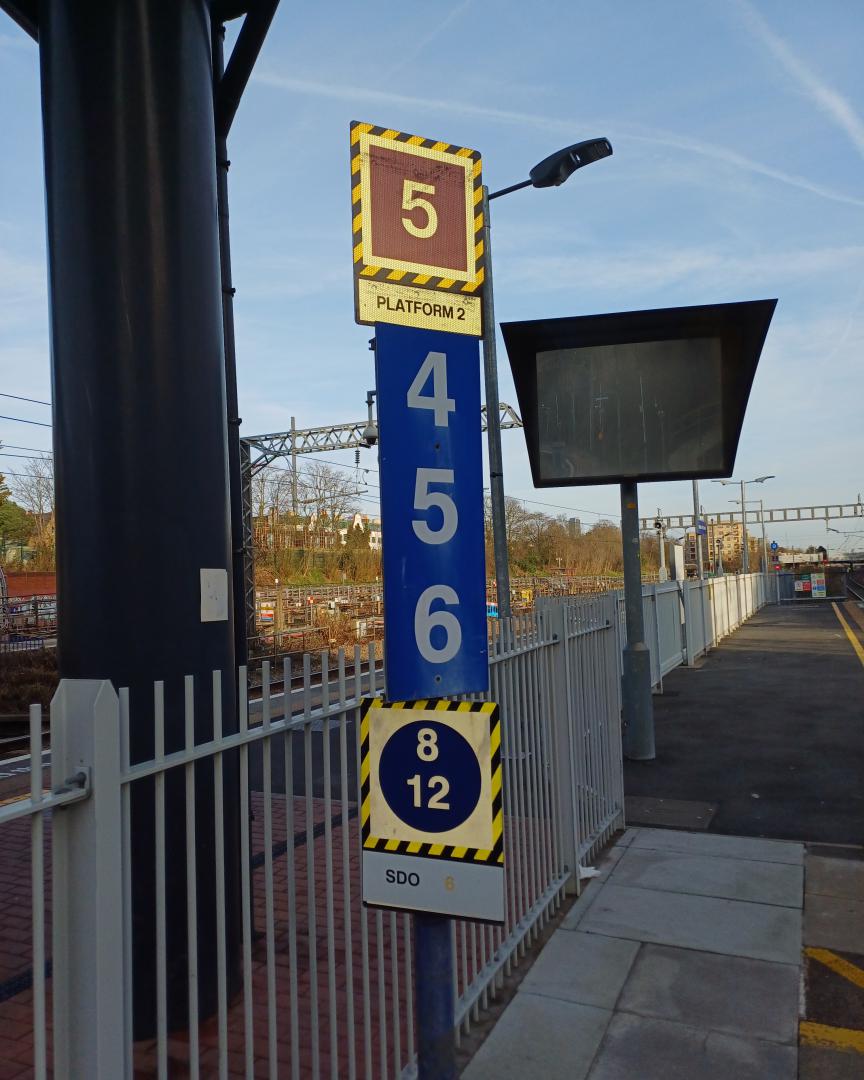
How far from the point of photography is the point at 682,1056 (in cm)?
369

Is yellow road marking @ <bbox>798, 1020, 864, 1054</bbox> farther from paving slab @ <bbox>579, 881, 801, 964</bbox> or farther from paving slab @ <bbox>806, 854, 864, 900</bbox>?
paving slab @ <bbox>806, 854, 864, 900</bbox>

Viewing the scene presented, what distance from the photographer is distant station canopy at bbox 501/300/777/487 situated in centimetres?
783

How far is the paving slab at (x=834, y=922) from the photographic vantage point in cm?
477

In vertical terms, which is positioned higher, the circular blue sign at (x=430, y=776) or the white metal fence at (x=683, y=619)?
the circular blue sign at (x=430, y=776)

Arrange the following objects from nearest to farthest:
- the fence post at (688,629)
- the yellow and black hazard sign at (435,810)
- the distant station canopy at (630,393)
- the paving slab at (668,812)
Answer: the yellow and black hazard sign at (435,810), the paving slab at (668,812), the distant station canopy at (630,393), the fence post at (688,629)

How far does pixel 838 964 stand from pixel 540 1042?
5.66 feet

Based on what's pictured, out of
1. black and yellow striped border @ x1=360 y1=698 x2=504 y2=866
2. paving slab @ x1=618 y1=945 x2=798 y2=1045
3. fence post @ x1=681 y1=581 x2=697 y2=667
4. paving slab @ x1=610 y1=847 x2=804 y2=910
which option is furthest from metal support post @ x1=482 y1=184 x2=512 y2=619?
fence post @ x1=681 y1=581 x2=697 y2=667

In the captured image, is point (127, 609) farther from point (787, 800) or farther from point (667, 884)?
point (787, 800)

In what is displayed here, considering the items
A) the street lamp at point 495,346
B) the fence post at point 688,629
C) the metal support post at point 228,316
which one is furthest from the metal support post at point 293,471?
the metal support post at point 228,316

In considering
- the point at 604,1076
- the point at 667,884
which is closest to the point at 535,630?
the point at 667,884

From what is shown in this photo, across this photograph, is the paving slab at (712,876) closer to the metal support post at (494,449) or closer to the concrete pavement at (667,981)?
the concrete pavement at (667,981)

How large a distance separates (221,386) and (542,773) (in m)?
2.75

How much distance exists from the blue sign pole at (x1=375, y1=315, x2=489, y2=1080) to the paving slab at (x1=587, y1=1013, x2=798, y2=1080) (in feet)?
4.61

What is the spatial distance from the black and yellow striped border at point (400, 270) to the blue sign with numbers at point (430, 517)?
0.15 m
